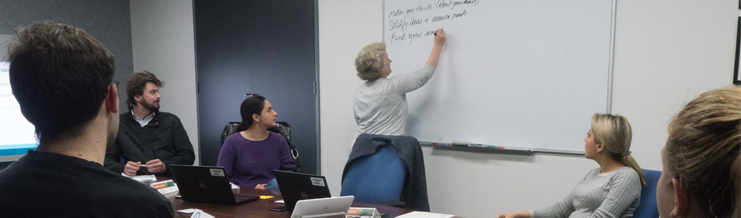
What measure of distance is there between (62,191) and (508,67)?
2.41 metres

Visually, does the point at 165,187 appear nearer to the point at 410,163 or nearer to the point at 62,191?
the point at 410,163

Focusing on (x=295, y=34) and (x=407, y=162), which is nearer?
(x=407, y=162)

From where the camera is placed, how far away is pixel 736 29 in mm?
2029

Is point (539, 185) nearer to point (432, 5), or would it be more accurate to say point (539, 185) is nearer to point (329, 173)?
point (432, 5)

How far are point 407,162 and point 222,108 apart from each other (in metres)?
2.64

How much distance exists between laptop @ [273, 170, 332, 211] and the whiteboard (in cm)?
149

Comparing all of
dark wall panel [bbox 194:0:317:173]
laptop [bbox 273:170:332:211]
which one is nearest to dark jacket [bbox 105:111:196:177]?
dark wall panel [bbox 194:0:317:173]

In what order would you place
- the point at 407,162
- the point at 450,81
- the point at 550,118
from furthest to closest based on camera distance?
the point at 450,81 < the point at 550,118 < the point at 407,162

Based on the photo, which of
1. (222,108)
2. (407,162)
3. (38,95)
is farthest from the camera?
(222,108)

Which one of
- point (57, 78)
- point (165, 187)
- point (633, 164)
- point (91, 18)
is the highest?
point (91, 18)

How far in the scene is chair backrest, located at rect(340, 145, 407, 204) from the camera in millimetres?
2229

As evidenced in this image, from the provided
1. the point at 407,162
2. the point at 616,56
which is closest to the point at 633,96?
the point at 616,56

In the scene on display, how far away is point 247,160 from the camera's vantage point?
268cm

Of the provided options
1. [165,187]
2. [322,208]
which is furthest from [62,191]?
[165,187]
